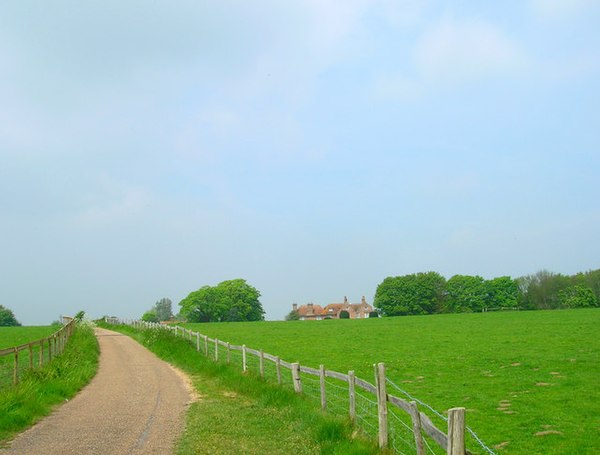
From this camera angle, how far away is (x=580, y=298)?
109 m

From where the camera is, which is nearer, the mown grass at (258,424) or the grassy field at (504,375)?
the mown grass at (258,424)

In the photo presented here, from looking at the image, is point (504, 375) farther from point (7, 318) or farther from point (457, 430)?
point (7, 318)

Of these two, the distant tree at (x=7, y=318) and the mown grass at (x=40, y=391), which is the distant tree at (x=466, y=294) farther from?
the mown grass at (x=40, y=391)

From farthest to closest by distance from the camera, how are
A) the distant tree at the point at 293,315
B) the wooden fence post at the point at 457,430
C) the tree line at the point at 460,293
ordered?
the distant tree at the point at 293,315 → the tree line at the point at 460,293 → the wooden fence post at the point at 457,430

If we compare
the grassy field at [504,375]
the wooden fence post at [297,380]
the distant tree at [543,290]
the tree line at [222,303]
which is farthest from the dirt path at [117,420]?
the distant tree at [543,290]

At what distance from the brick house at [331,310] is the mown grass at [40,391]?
539ft

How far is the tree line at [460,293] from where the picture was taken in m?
123

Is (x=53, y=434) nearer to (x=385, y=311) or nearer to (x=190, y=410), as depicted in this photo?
(x=190, y=410)

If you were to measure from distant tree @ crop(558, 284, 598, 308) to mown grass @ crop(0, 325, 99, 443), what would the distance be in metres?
106

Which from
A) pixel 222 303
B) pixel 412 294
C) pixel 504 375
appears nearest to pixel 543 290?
pixel 412 294

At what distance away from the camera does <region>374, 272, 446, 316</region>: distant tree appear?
127 metres

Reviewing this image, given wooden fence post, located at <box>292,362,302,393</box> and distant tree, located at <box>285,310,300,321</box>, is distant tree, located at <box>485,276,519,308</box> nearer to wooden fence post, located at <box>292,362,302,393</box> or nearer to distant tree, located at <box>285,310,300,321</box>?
distant tree, located at <box>285,310,300,321</box>

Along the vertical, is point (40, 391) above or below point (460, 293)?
below

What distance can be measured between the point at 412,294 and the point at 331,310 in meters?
64.5
